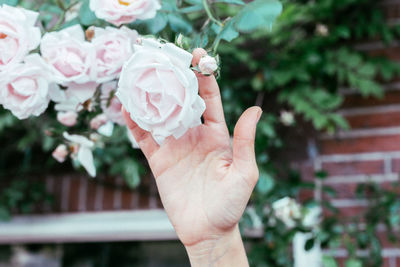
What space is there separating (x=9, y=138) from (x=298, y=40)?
4.89 ft

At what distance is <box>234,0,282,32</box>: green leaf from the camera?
0.86 metres

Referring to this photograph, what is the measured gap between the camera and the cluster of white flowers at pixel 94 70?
768 mm

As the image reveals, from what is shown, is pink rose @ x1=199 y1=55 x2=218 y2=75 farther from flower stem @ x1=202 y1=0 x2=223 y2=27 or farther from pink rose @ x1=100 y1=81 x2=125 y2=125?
pink rose @ x1=100 y1=81 x2=125 y2=125

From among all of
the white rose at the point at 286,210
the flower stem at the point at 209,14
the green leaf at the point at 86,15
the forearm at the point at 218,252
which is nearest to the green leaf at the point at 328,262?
the white rose at the point at 286,210

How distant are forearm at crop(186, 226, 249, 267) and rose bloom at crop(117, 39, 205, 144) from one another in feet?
0.83

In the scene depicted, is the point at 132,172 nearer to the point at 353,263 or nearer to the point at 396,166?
the point at 353,263

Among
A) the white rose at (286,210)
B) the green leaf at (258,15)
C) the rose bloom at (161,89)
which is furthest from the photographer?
the white rose at (286,210)

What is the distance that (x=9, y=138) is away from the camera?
2391 millimetres

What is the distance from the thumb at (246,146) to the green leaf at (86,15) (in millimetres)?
401

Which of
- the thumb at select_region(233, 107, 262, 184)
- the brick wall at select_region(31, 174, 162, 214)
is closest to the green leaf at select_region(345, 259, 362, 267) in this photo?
the brick wall at select_region(31, 174, 162, 214)

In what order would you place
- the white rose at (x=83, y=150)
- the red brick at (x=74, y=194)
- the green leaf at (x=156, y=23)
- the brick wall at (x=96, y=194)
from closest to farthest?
the green leaf at (x=156, y=23), the white rose at (x=83, y=150), the brick wall at (x=96, y=194), the red brick at (x=74, y=194)

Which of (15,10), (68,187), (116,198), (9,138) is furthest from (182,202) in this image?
(9,138)

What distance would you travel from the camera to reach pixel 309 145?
199 centimetres

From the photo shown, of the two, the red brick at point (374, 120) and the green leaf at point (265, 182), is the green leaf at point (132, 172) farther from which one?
the red brick at point (374, 120)
